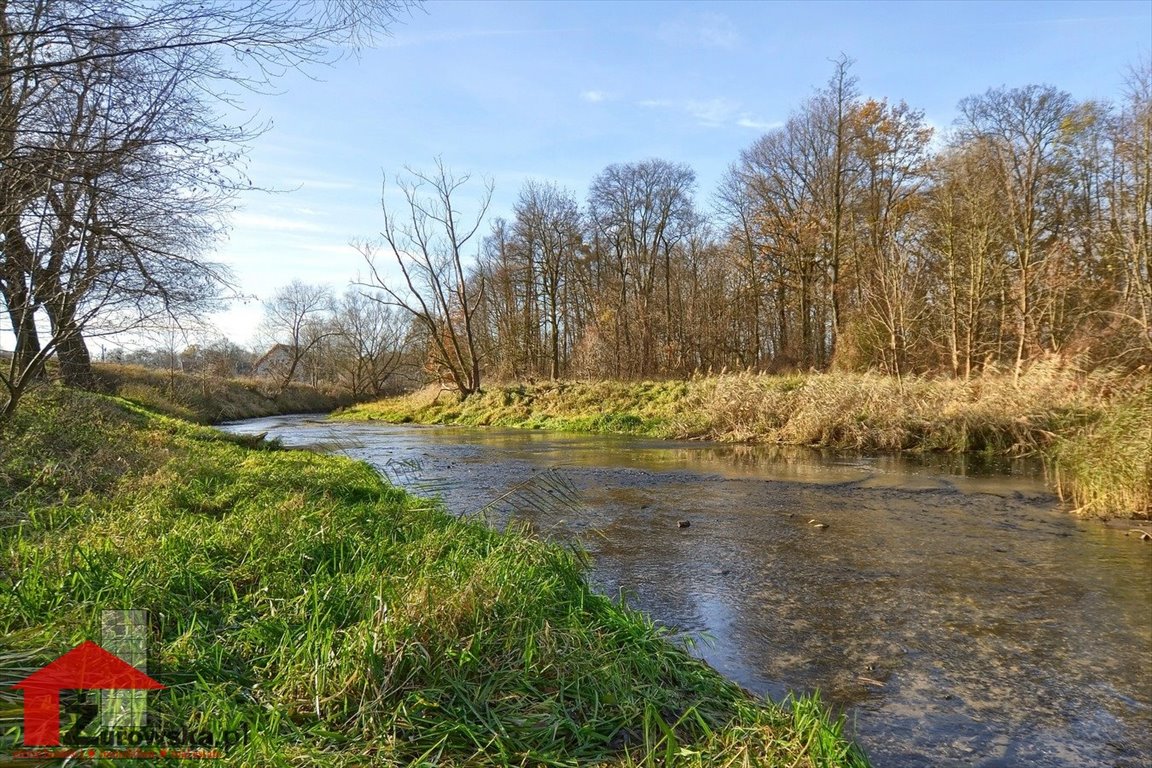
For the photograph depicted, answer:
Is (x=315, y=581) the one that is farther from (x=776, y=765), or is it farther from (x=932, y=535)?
(x=932, y=535)

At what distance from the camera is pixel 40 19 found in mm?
4078

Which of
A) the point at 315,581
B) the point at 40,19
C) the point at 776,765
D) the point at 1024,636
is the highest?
the point at 40,19

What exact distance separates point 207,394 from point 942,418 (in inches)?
1176

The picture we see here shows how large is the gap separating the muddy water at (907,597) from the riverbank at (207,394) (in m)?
15.2

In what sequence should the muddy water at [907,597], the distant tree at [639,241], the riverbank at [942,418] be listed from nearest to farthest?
the muddy water at [907,597], the riverbank at [942,418], the distant tree at [639,241]

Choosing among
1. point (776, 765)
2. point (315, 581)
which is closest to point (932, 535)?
point (776, 765)

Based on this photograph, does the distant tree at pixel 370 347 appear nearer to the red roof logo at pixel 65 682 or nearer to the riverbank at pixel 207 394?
the riverbank at pixel 207 394

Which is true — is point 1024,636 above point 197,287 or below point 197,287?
below

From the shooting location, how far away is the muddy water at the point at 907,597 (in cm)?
319

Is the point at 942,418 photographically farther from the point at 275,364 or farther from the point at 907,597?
the point at 275,364

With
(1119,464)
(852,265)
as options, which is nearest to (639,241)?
(852,265)

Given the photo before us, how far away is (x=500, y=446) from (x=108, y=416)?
337 inches

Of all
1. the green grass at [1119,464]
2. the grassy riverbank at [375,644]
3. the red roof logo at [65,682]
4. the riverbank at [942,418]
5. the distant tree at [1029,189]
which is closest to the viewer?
the red roof logo at [65,682]

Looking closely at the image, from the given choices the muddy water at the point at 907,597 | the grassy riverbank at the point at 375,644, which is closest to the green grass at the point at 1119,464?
the muddy water at the point at 907,597
